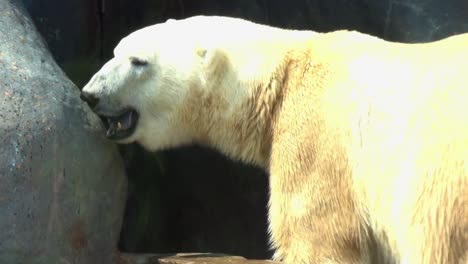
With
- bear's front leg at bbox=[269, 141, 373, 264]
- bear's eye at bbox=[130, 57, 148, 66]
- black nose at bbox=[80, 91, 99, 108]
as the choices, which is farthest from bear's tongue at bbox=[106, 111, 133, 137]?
bear's front leg at bbox=[269, 141, 373, 264]

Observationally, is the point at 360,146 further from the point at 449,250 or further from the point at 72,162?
the point at 72,162

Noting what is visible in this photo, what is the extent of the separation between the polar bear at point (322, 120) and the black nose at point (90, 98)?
10 mm

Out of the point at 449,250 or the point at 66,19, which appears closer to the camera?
the point at 449,250

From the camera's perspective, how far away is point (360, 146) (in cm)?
365

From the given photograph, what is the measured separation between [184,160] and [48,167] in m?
1.76

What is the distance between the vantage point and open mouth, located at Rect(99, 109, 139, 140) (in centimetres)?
424

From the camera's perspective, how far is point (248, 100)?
401cm

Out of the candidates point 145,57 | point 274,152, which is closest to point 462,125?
point 274,152

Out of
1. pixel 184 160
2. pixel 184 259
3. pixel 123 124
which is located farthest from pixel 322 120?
pixel 184 160

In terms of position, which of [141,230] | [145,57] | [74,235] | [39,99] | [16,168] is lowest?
[141,230]

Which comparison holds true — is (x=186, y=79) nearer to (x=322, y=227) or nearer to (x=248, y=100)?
(x=248, y=100)

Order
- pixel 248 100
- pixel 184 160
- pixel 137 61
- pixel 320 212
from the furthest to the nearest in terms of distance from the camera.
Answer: pixel 184 160 < pixel 137 61 < pixel 248 100 < pixel 320 212

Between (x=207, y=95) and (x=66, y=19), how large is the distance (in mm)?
2119

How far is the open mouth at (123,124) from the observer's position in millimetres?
4238
